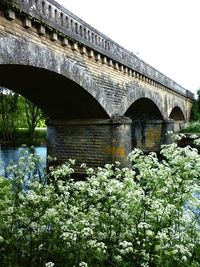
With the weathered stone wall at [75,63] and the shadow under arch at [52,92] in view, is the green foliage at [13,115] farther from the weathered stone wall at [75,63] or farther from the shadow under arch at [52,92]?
the shadow under arch at [52,92]

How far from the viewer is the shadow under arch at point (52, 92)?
10.5m

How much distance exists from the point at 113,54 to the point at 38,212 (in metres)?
10.9

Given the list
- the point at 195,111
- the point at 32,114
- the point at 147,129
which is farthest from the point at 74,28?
the point at 195,111

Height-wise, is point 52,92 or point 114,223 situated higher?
point 52,92

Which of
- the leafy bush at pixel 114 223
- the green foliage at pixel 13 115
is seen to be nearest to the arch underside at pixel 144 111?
the green foliage at pixel 13 115

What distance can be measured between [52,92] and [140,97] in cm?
690

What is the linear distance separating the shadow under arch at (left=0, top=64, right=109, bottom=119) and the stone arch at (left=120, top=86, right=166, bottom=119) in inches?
84.0

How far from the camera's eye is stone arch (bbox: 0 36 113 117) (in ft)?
26.8

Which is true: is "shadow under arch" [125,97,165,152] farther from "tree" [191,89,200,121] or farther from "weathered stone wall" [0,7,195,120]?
"tree" [191,89,200,121]

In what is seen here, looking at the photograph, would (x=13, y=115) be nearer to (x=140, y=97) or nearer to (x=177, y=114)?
(x=177, y=114)

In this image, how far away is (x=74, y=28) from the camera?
11289mm

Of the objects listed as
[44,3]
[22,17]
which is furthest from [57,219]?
[44,3]

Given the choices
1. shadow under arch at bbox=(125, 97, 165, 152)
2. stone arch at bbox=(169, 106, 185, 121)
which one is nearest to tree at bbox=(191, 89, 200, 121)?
stone arch at bbox=(169, 106, 185, 121)

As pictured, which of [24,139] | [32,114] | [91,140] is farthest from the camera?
[24,139]
